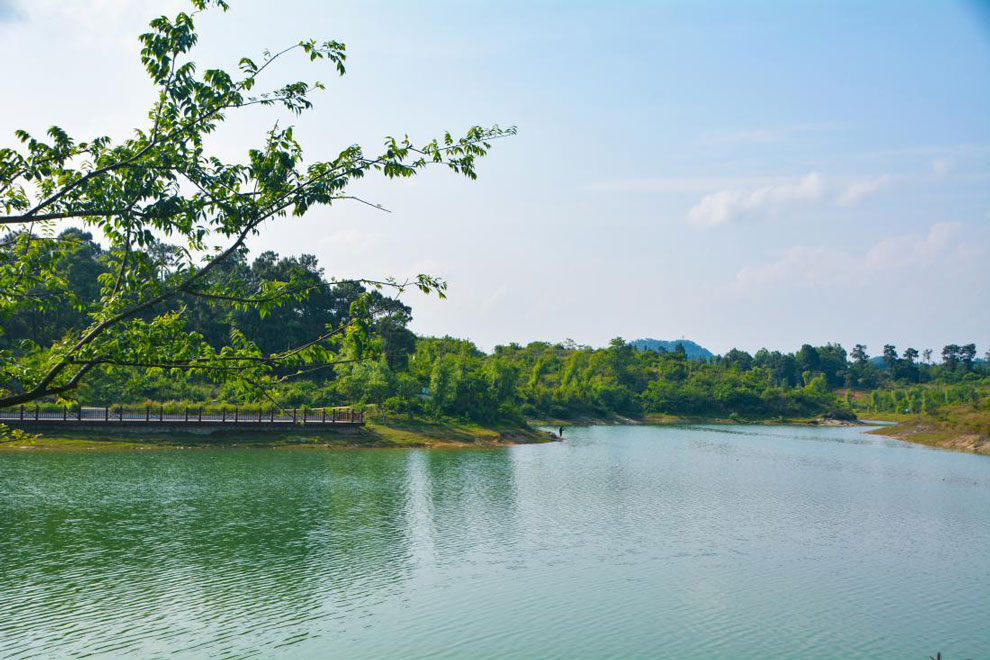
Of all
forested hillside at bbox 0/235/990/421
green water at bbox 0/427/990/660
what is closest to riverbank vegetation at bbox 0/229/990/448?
forested hillside at bbox 0/235/990/421

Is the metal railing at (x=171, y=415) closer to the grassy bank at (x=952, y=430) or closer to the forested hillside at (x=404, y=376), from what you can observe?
the forested hillside at (x=404, y=376)

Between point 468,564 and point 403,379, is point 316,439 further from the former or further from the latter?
point 468,564

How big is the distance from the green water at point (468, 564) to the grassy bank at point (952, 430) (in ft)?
161

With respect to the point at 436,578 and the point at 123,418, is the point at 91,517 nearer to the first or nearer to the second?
the point at 436,578

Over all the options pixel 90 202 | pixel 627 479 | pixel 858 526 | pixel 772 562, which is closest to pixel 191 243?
pixel 90 202

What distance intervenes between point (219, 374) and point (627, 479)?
51357 millimetres

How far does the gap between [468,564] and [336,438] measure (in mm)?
46624

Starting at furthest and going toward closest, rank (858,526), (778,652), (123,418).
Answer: (123,418), (858,526), (778,652)

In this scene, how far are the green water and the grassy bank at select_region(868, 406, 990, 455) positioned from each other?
4917 centimetres

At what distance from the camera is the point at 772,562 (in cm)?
3316

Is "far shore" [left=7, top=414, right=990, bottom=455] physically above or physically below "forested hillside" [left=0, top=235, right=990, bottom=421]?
below

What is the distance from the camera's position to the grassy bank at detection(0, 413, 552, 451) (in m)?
63.8

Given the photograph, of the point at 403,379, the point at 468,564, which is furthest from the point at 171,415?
the point at 468,564

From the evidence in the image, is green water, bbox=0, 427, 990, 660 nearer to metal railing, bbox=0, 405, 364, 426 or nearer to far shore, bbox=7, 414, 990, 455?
far shore, bbox=7, 414, 990, 455
